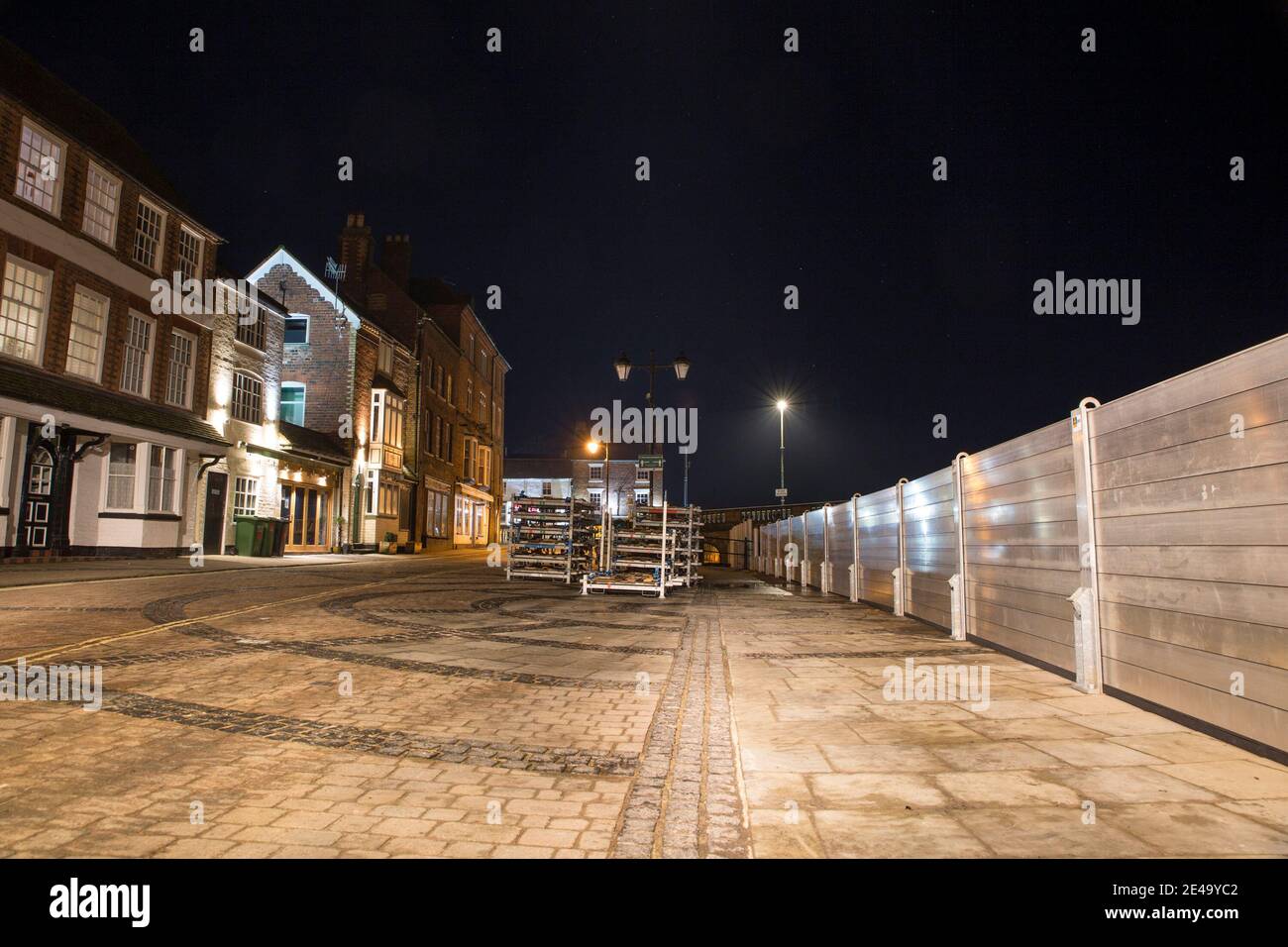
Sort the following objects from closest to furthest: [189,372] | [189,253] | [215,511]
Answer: [189,372], [189,253], [215,511]

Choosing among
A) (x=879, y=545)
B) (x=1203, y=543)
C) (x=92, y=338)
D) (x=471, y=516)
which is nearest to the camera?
(x=1203, y=543)

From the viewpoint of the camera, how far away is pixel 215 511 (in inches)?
861

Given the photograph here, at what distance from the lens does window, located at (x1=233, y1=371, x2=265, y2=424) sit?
2323cm

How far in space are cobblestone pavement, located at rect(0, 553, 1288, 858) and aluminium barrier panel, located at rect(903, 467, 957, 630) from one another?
1768 millimetres

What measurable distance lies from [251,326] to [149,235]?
15.3 ft

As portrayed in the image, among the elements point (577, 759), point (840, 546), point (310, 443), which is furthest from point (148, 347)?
point (577, 759)

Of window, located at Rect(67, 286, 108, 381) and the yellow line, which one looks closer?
the yellow line

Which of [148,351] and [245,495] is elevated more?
[148,351]

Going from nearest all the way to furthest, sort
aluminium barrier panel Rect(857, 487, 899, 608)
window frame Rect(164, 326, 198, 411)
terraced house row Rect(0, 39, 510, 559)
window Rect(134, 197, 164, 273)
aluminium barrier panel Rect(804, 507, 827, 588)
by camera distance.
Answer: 1. aluminium barrier panel Rect(857, 487, 899, 608)
2. terraced house row Rect(0, 39, 510, 559)
3. aluminium barrier panel Rect(804, 507, 827, 588)
4. window Rect(134, 197, 164, 273)
5. window frame Rect(164, 326, 198, 411)

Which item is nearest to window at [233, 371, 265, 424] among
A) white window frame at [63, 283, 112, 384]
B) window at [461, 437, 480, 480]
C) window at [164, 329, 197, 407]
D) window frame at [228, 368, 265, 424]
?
window frame at [228, 368, 265, 424]

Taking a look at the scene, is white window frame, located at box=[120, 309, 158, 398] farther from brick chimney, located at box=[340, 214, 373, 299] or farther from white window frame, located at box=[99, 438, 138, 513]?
brick chimney, located at box=[340, 214, 373, 299]

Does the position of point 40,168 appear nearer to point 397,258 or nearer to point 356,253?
point 356,253

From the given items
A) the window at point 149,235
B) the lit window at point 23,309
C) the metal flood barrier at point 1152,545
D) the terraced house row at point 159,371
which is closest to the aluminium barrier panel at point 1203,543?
the metal flood barrier at point 1152,545
